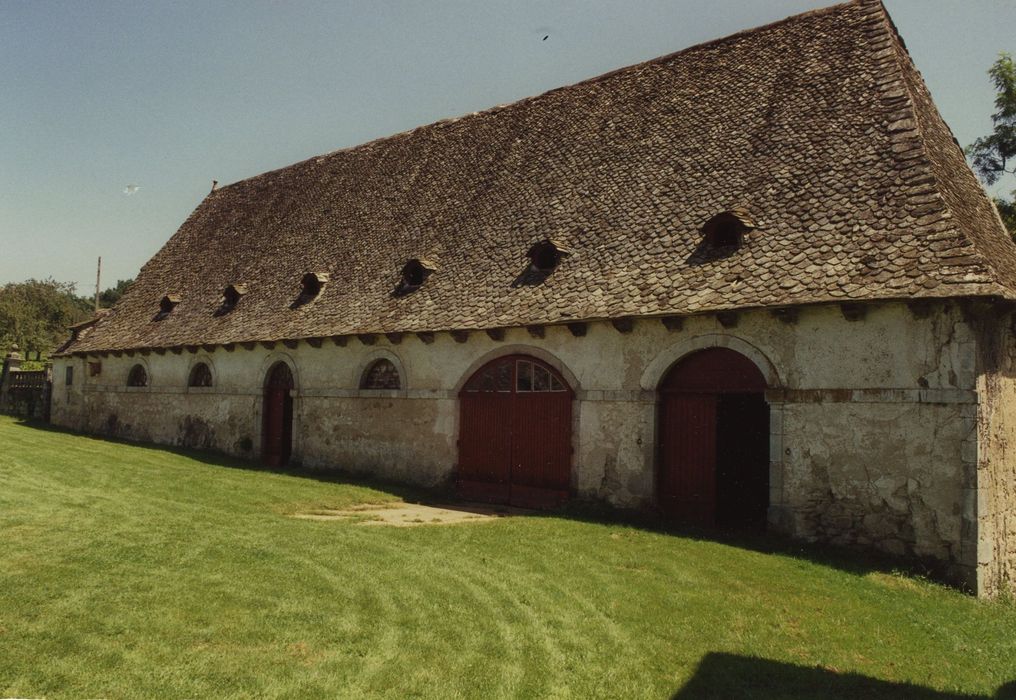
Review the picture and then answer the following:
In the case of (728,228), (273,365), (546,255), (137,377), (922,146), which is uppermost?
(922,146)

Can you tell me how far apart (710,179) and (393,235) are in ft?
27.6

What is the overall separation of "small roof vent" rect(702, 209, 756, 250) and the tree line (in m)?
48.7

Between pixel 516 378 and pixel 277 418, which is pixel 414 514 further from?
pixel 277 418

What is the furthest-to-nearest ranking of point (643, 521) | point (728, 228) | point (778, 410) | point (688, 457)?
1. point (728, 228)
2. point (688, 457)
3. point (643, 521)
4. point (778, 410)

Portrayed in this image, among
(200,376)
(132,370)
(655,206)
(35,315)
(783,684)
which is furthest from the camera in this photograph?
(35,315)

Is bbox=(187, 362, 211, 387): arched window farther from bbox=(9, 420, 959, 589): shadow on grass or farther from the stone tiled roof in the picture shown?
bbox=(9, 420, 959, 589): shadow on grass

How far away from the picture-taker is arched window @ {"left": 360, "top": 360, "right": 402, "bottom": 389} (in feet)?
52.8

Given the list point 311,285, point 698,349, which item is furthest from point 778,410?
point 311,285

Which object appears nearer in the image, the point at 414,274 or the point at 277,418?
the point at 414,274

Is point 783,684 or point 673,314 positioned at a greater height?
point 673,314

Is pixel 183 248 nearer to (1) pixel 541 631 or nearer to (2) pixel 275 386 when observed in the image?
(2) pixel 275 386

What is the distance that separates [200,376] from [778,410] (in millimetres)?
16779

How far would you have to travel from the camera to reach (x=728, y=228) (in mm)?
12211

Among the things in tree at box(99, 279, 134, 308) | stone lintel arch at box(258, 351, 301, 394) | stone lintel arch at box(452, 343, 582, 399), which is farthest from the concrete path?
tree at box(99, 279, 134, 308)
